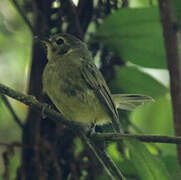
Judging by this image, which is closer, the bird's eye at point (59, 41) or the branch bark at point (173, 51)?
the branch bark at point (173, 51)

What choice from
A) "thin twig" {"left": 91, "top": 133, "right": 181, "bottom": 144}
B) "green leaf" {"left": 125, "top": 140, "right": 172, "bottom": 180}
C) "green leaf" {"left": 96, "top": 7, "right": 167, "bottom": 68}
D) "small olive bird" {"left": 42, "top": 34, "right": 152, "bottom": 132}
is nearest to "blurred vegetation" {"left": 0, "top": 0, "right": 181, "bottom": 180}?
"green leaf" {"left": 96, "top": 7, "right": 167, "bottom": 68}

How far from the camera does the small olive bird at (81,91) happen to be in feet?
9.59

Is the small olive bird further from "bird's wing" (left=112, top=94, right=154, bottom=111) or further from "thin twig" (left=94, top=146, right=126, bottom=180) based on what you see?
"thin twig" (left=94, top=146, right=126, bottom=180)

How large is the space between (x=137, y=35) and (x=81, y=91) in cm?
64

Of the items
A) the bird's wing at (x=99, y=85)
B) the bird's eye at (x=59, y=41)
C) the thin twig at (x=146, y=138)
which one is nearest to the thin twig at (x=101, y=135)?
the thin twig at (x=146, y=138)

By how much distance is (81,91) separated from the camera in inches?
117

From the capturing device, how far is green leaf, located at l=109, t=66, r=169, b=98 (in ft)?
10.5

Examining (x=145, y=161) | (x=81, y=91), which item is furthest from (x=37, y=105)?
(x=81, y=91)

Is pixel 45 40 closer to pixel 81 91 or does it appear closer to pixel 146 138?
pixel 81 91

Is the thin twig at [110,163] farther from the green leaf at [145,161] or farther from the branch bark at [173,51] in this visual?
the branch bark at [173,51]

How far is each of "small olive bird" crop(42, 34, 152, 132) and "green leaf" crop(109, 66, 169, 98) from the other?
0.39 ft

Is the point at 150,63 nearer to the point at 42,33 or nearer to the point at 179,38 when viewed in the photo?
the point at 179,38

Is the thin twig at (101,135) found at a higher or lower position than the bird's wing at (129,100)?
higher

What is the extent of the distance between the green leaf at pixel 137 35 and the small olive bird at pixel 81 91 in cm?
26
